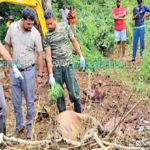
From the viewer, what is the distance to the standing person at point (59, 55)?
4.96m

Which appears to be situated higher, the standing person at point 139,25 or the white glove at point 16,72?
the white glove at point 16,72

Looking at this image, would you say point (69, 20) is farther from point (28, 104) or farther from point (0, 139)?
point (0, 139)

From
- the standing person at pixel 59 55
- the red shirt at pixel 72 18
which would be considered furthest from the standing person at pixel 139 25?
the standing person at pixel 59 55

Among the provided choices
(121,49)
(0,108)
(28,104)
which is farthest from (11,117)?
(121,49)

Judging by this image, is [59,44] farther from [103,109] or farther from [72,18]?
[72,18]

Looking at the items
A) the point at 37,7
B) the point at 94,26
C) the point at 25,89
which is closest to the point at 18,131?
the point at 25,89

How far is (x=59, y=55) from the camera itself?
5055 mm

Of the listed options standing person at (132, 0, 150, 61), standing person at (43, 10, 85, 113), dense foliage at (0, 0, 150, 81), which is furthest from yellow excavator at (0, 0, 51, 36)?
standing person at (132, 0, 150, 61)

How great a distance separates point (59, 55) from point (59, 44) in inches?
6.0

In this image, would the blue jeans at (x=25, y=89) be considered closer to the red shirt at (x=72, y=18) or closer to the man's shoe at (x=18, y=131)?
the man's shoe at (x=18, y=131)

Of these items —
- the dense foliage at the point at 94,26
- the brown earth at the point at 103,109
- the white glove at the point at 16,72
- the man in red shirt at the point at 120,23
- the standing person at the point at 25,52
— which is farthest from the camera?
the dense foliage at the point at 94,26

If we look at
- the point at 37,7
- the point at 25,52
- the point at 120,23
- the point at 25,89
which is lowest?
the point at 120,23

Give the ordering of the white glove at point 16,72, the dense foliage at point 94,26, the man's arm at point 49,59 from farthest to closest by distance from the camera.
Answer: the dense foliage at point 94,26 → the man's arm at point 49,59 → the white glove at point 16,72

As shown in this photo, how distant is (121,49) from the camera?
9969mm
